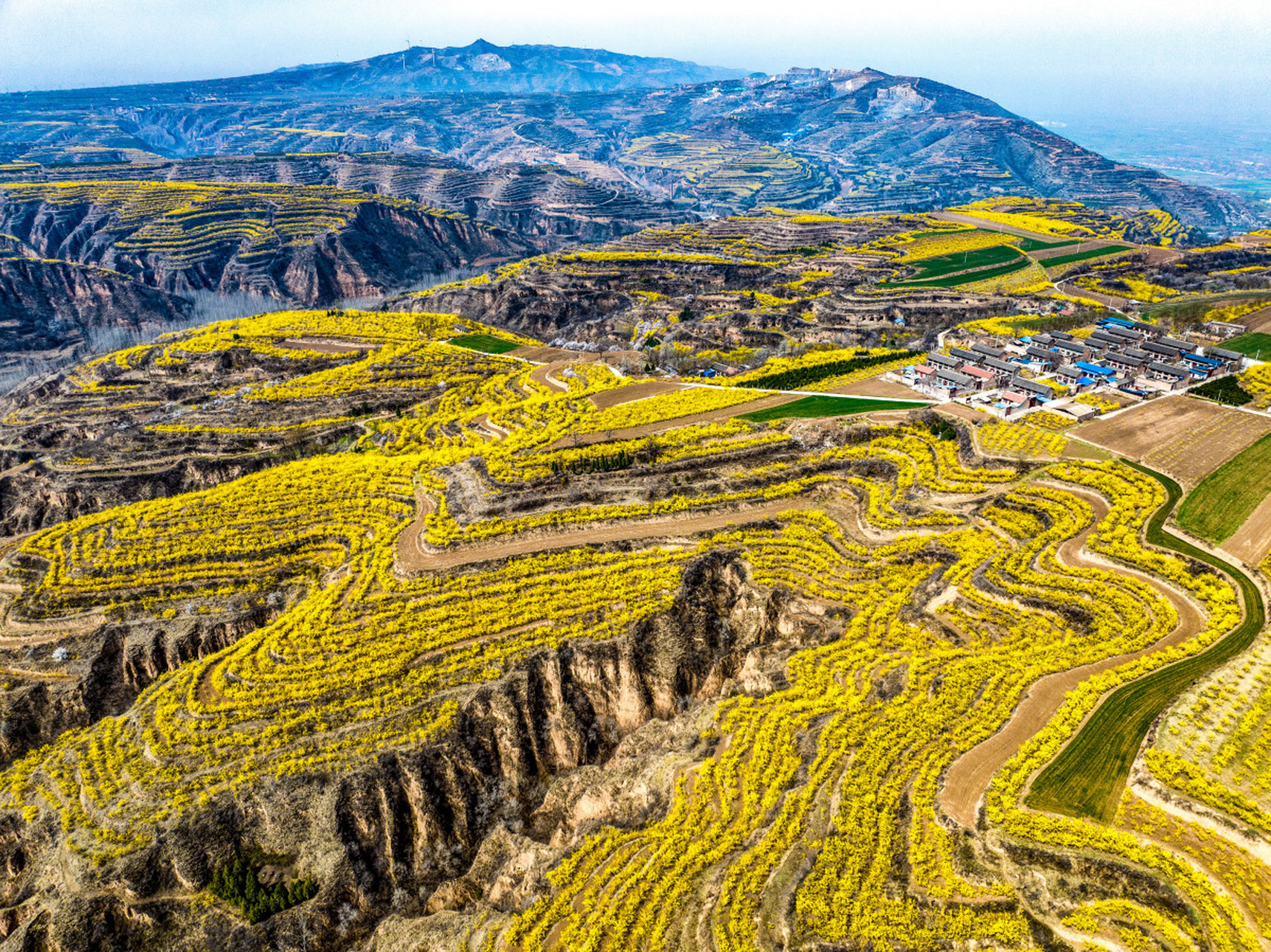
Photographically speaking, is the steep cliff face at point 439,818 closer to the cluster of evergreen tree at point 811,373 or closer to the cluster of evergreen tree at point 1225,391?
the cluster of evergreen tree at point 811,373

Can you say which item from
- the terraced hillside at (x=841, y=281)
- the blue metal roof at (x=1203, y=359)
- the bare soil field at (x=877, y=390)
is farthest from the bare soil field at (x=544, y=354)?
the blue metal roof at (x=1203, y=359)

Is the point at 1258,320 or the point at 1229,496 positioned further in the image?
the point at 1258,320

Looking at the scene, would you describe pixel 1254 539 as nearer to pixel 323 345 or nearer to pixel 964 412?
pixel 964 412

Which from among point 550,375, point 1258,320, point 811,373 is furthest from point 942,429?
point 1258,320

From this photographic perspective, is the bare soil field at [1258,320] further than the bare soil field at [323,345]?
No

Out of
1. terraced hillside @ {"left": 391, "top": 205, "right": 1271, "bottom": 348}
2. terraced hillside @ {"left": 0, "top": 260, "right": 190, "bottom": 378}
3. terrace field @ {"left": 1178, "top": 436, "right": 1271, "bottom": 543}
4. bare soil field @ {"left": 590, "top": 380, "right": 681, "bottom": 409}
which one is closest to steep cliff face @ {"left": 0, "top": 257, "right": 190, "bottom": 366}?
terraced hillside @ {"left": 0, "top": 260, "right": 190, "bottom": 378}

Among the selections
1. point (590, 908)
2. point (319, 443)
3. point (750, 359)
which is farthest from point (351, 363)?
point (590, 908)
